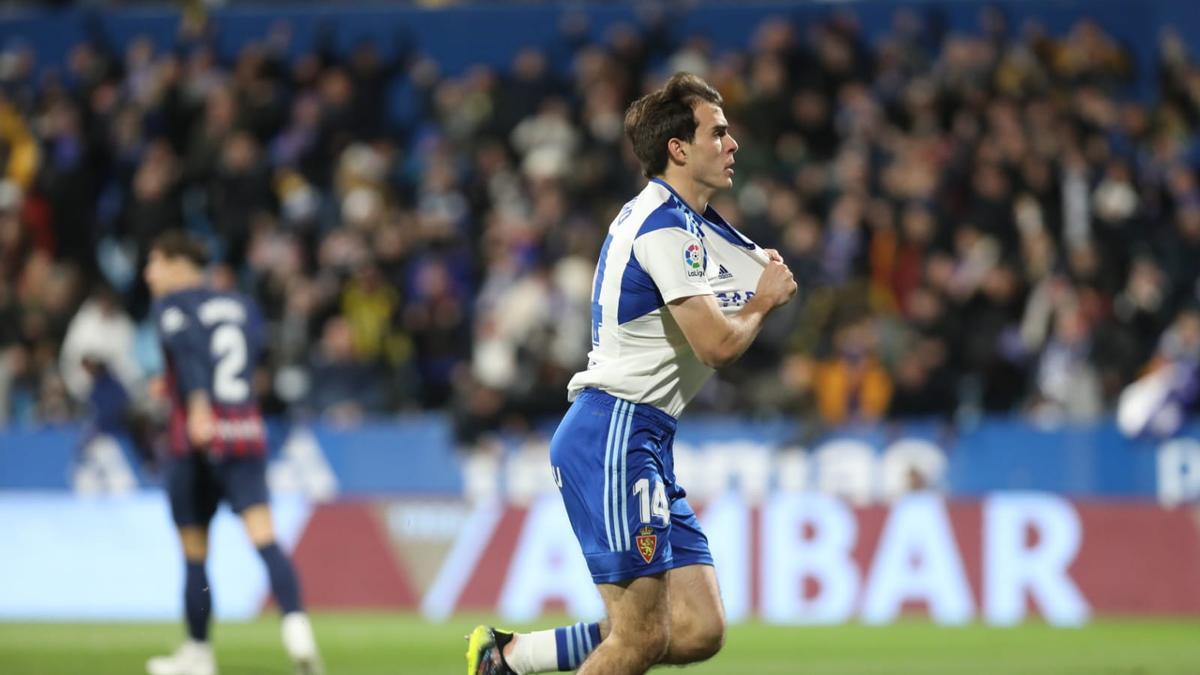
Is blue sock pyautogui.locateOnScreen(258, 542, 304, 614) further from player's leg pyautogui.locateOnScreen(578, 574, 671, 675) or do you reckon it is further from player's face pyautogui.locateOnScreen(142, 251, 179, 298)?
player's leg pyautogui.locateOnScreen(578, 574, 671, 675)

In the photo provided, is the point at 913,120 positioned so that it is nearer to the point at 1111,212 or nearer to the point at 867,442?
the point at 1111,212

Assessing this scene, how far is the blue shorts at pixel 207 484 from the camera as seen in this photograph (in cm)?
988

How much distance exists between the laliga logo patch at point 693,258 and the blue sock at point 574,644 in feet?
5.08

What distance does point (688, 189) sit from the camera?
6648 millimetres

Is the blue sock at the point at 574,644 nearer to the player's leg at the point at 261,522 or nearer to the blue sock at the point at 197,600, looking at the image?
the player's leg at the point at 261,522

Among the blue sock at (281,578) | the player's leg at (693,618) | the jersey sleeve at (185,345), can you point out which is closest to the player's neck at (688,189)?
the player's leg at (693,618)

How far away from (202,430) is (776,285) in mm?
4374

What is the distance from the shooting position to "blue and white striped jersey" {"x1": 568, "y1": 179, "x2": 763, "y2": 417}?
640cm

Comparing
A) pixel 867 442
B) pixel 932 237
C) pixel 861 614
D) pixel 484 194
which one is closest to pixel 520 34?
pixel 484 194

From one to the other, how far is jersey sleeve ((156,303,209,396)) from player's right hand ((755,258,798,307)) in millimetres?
4372

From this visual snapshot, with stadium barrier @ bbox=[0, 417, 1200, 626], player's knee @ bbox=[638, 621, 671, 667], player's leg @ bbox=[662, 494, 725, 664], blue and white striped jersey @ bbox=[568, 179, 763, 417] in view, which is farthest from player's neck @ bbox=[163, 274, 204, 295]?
stadium barrier @ bbox=[0, 417, 1200, 626]

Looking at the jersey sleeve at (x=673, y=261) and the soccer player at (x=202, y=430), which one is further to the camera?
the soccer player at (x=202, y=430)

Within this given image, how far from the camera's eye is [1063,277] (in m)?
17.3

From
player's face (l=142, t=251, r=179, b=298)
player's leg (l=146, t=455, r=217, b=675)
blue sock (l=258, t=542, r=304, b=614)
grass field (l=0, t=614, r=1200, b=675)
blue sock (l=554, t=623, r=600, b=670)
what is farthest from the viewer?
grass field (l=0, t=614, r=1200, b=675)
